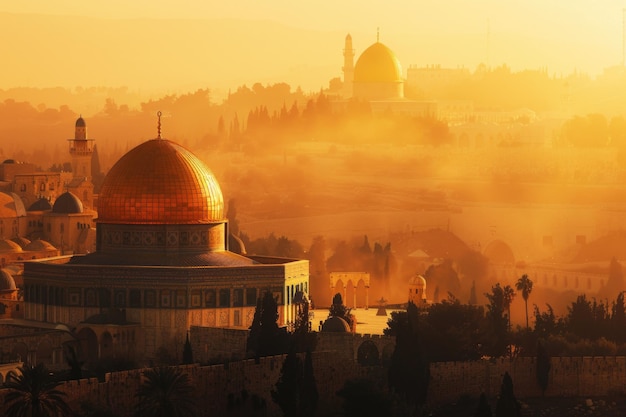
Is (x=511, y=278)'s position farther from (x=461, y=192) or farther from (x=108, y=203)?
(x=108, y=203)

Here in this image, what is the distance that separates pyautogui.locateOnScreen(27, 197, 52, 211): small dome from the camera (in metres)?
82.1

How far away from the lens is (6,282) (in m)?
67.1

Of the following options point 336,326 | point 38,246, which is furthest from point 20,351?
point 38,246

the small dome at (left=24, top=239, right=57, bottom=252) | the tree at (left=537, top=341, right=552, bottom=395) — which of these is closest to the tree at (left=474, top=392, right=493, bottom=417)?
the tree at (left=537, top=341, right=552, bottom=395)

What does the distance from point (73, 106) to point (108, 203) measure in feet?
172

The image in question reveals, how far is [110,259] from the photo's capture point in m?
62.3

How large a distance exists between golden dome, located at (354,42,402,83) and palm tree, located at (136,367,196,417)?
49535 millimetres

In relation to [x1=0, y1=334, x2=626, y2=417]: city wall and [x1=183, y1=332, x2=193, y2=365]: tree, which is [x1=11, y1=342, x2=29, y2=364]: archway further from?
[x1=0, y1=334, x2=626, y2=417]: city wall

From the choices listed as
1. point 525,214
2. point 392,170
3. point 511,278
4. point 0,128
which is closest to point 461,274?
point 511,278

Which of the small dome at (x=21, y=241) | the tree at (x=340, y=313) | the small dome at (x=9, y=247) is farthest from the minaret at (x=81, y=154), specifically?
the tree at (x=340, y=313)

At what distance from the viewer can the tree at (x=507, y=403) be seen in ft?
167

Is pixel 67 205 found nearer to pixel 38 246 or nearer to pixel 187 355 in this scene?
pixel 38 246

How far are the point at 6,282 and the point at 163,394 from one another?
18412 millimetres

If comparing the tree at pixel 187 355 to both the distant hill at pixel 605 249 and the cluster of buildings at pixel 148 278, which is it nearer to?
the cluster of buildings at pixel 148 278
